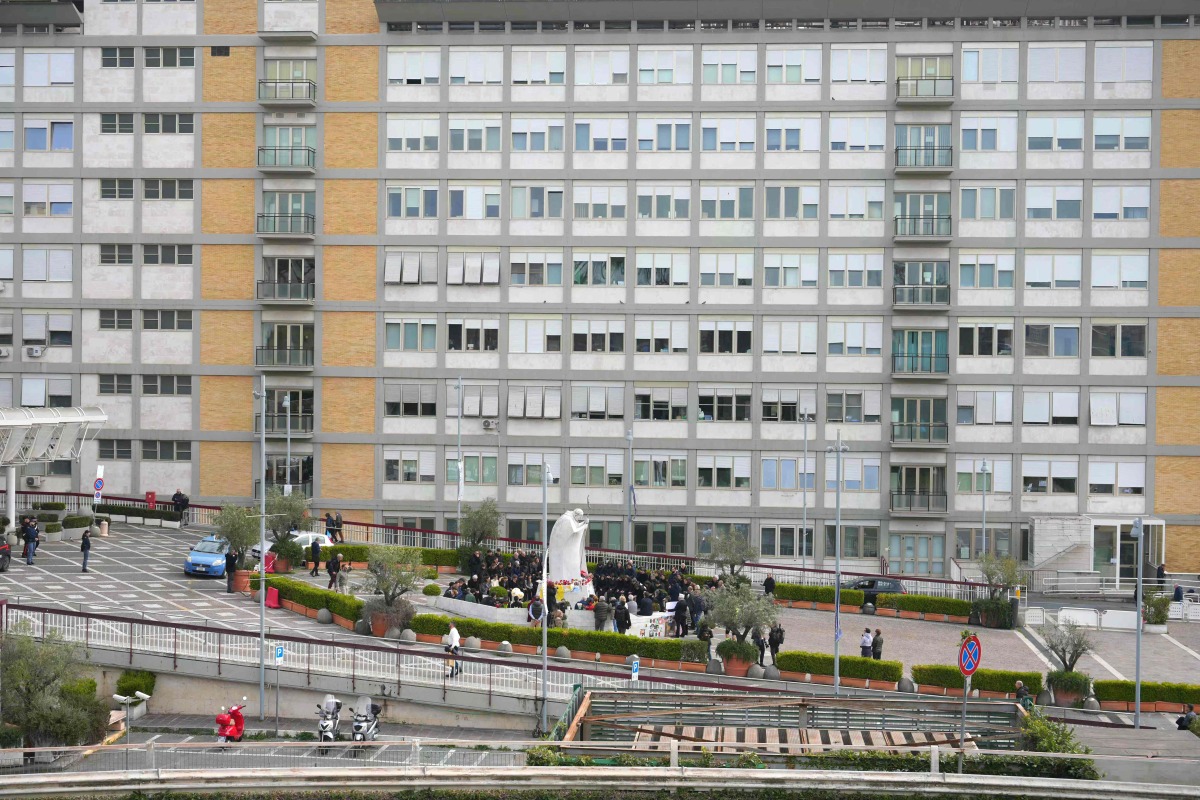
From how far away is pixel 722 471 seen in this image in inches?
2206

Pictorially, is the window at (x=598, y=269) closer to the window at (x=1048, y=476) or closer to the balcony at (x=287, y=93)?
the balcony at (x=287, y=93)

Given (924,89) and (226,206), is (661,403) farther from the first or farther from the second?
(226,206)

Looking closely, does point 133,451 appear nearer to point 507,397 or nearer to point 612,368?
point 507,397

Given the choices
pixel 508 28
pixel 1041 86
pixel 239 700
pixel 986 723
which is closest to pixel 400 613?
pixel 239 700

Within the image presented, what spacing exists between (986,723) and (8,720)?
70.0 feet

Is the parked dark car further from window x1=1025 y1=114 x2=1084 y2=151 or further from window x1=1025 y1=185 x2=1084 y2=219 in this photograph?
window x1=1025 y1=114 x2=1084 y2=151

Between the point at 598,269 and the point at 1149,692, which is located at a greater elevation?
the point at 598,269

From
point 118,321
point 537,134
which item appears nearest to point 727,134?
point 537,134

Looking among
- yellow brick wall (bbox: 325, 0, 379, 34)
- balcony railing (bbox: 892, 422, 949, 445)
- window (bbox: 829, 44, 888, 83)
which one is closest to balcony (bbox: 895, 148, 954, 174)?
window (bbox: 829, 44, 888, 83)

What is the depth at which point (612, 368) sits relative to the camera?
56.3 metres

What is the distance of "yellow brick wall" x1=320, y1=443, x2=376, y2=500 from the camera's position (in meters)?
56.9

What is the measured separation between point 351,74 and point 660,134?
15.1m

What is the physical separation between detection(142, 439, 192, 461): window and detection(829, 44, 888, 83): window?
117 ft

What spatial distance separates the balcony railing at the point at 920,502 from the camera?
180 feet
